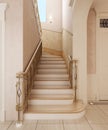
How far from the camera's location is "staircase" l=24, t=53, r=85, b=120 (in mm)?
4238

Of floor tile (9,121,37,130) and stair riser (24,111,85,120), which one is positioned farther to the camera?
stair riser (24,111,85,120)

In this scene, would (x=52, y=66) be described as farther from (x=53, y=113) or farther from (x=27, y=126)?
(x=27, y=126)

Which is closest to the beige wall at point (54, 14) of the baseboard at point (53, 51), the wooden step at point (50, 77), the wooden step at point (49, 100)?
the baseboard at point (53, 51)

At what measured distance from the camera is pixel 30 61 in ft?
16.8

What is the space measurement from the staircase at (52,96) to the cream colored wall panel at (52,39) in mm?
2184

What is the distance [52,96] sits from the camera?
5008 millimetres

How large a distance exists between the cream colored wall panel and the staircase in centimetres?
218

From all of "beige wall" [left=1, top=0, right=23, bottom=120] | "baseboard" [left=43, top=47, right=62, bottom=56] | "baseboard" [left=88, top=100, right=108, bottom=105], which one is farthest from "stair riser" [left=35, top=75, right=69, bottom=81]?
"baseboard" [left=43, top=47, right=62, bottom=56]

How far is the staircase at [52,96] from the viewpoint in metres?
4.24

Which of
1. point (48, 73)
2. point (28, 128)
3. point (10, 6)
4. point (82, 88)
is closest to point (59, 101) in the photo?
point (82, 88)

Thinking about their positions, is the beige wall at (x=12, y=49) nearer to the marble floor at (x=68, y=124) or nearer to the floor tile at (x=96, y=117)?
the marble floor at (x=68, y=124)

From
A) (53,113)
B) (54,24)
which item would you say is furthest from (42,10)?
(53,113)

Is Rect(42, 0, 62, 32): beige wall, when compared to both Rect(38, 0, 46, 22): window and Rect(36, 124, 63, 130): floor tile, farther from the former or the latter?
Rect(36, 124, 63, 130): floor tile

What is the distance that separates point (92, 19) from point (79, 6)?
0.97 m
